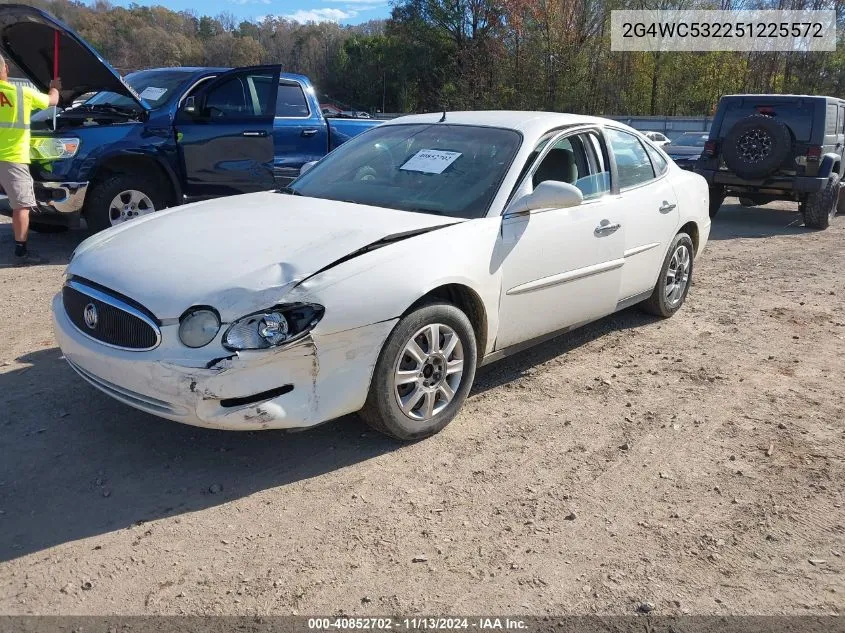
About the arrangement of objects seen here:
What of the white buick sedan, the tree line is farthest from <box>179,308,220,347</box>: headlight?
the tree line

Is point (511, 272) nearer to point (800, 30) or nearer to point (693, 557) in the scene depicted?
point (693, 557)

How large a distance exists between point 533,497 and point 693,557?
2.32 feet

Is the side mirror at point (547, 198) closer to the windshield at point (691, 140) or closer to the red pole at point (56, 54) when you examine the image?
the red pole at point (56, 54)

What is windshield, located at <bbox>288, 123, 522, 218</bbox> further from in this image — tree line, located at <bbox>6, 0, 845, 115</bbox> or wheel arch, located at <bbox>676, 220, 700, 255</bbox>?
tree line, located at <bbox>6, 0, 845, 115</bbox>

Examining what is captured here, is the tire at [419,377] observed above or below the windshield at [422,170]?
below

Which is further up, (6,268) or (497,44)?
(497,44)

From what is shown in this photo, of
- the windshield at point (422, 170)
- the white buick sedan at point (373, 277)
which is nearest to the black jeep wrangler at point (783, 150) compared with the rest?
the white buick sedan at point (373, 277)

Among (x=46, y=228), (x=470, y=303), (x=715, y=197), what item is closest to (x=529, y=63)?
(x=715, y=197)

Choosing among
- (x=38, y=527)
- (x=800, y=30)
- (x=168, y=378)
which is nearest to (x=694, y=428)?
(x=168, y=378)

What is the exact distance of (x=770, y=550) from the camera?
292cm

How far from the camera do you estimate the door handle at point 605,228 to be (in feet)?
15.2

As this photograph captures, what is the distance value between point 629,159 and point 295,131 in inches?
185

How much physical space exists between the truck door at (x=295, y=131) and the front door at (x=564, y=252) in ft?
15.2

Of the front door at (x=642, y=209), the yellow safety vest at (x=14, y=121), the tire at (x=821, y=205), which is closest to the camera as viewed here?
the front door at (x=642, y=209)
